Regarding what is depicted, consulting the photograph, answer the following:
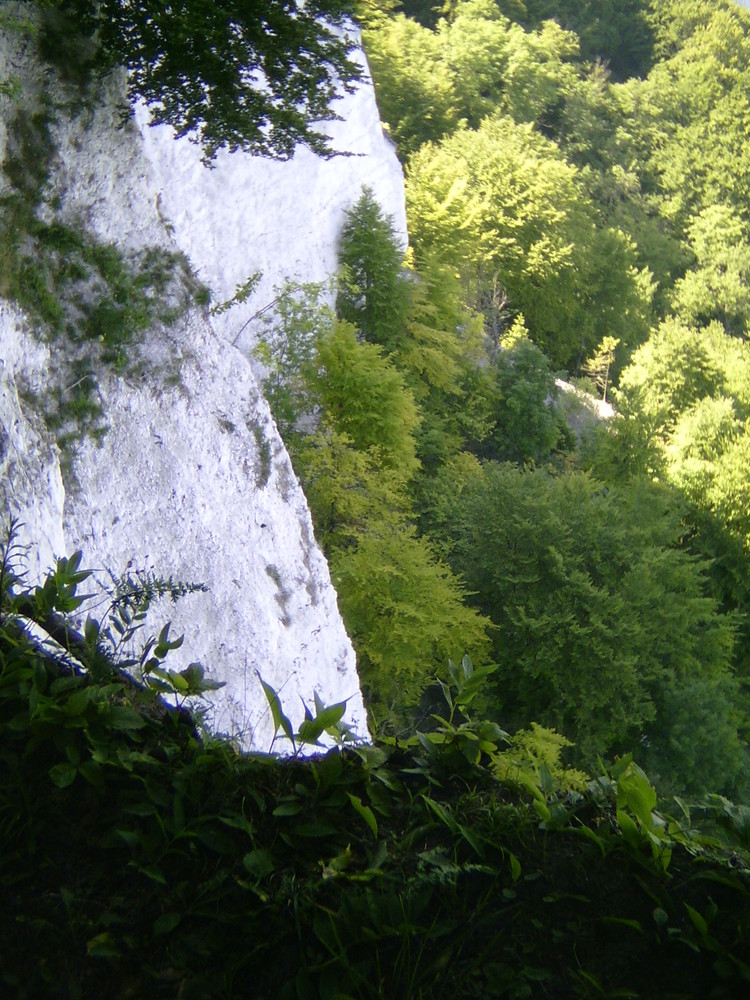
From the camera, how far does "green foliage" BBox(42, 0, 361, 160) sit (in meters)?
7.41

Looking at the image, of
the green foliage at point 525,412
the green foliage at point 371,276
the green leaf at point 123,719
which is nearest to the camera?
the green leaf at point 123,719

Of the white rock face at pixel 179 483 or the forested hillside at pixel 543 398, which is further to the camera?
the forested hillside at pixel 543 398

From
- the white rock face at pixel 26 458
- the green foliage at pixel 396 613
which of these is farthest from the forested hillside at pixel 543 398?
the white rock face at pixel 26 458

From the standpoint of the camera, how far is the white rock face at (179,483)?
7812mm

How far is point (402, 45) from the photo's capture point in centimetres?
4097

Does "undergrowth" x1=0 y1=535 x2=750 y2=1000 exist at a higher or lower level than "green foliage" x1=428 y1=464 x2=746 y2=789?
higher

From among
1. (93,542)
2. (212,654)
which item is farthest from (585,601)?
(93,542)

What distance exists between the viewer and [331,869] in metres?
1.89

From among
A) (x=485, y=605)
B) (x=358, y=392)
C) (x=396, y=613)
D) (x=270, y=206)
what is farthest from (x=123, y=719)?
(x=485, y=605)

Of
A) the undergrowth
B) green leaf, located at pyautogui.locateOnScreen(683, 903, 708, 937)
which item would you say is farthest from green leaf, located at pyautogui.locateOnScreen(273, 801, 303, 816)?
green leaf, located at pyautogui.locateOnScreen(683, 903, 708, 937)

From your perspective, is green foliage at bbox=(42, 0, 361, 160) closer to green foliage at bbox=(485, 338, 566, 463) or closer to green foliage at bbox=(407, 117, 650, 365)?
green foliage at bbox=(485, 338, 566, 463)

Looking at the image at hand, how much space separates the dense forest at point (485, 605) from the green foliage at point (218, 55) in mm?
84

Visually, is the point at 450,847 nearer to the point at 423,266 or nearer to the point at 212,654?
the point at 212,654

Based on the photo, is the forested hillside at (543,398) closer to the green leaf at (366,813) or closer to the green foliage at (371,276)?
the green foliage at (371,276)
